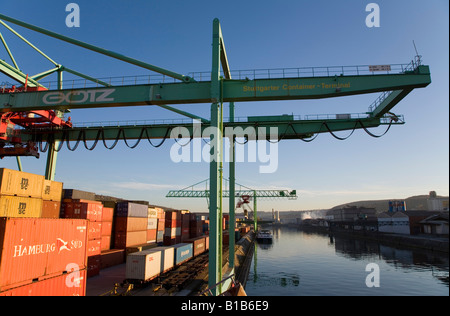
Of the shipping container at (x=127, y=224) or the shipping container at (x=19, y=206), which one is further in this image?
the shipping container at (x=127, y=224)

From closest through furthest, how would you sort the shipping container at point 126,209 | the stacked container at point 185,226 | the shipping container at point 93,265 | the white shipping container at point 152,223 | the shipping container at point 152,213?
the shipping container at point 93,265, the shipping container at point 126,209, the white shipping container at point 152,223, the shipping container at point 152,213, the stacked container at point 185,226

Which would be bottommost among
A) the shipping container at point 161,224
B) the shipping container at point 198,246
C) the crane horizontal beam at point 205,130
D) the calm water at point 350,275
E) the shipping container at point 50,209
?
the calm water at point 350,275

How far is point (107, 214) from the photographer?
82.6ft

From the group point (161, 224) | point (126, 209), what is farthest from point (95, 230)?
point (161, 224)

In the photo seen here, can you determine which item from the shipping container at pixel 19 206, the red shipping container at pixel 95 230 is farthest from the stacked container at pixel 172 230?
the shipping container at pixel 19 206

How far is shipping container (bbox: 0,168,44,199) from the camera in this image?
13.2 m

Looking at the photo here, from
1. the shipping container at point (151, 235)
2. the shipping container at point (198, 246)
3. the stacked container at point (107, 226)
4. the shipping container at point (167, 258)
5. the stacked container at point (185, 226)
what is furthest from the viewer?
the stacked container at point (185, 226)

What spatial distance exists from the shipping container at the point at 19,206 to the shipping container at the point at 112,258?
374 inches

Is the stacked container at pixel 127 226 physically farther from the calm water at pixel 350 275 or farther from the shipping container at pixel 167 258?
the calm water at pixel 350 275

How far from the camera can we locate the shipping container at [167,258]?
20.1m

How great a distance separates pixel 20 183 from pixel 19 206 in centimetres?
126
